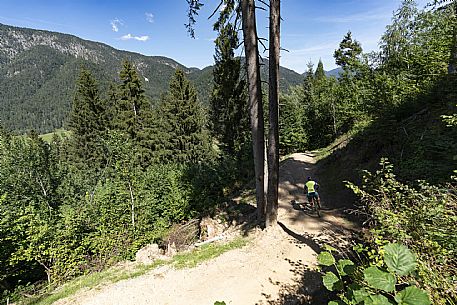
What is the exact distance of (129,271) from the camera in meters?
7.10

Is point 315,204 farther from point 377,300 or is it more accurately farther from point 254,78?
point 377,300

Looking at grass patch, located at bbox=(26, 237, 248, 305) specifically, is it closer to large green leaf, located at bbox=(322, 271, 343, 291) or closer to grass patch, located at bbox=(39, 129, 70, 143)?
large green leaf, located at bbox=(322, 271, 343, 291)

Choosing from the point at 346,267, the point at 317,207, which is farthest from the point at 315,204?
the point at 346,267

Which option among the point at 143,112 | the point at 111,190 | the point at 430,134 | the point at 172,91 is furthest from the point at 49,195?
the point at 430,134

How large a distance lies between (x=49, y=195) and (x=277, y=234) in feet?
40.6

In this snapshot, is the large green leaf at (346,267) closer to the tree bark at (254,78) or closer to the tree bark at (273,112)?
the tree bark at (273,112)

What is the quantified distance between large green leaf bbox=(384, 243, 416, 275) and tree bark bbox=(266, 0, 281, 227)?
16.6 feet

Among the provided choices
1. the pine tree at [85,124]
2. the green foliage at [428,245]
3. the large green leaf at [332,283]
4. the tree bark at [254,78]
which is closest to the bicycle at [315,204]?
the tree bark at [254,78]

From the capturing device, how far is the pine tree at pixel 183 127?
22.6 metres

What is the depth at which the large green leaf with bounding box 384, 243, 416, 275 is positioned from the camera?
1.69 m

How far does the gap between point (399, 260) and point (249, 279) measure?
4.69 meters

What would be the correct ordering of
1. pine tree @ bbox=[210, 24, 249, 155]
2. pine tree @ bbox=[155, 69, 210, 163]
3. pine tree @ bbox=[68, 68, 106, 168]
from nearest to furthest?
pine tree @ bbox=[210, 24, 249, 155] → pine tree @ bbox=[155, 69, 210, 163] → pine tree @ bbox=[68, 68, 106, 168]

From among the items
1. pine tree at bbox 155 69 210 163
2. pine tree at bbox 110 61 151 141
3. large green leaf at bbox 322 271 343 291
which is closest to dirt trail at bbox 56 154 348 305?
large green leaf at bbox 322 271 343 291

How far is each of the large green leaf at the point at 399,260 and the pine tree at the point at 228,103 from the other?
52.6 feet
